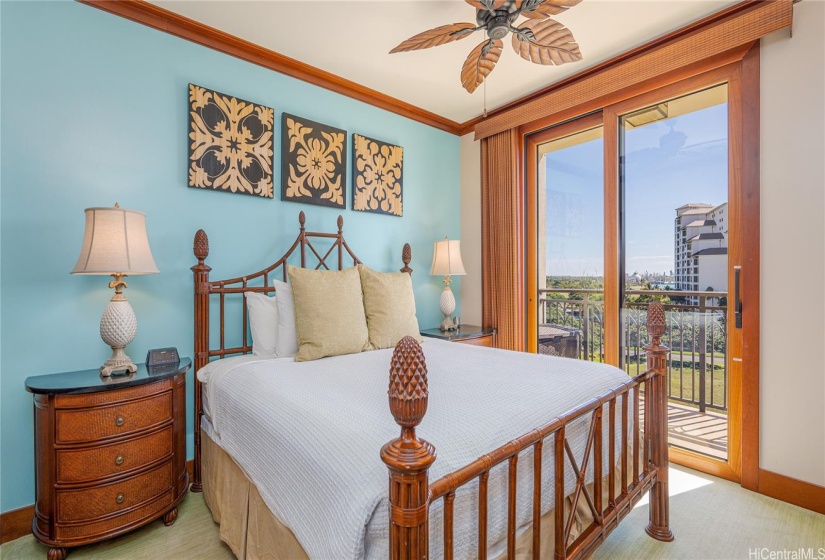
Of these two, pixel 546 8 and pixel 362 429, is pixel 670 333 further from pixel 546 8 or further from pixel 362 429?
pixel 362 429

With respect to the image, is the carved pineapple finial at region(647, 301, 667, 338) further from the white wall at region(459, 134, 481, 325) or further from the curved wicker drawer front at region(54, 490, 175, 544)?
the curved wicker drawer front at region(54, 490, 175, 544)

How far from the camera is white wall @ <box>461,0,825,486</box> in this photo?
201 centimetres

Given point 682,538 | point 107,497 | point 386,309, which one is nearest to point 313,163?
point 386,309

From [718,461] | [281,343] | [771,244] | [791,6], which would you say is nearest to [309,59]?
[281,343]

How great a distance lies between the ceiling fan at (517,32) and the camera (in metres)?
1.71

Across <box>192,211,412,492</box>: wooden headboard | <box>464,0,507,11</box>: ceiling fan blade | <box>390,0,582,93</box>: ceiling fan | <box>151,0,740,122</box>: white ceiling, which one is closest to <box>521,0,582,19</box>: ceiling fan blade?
<box>390,0,582,93</box>: ceiling fan

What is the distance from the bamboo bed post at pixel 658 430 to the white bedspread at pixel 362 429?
17cm

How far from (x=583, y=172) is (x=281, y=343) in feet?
9.00

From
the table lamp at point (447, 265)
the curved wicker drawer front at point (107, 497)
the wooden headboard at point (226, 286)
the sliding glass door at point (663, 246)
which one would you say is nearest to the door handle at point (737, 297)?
the sliding glass door at point (663, 246)

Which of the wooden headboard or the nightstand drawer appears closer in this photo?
the wooden headboard

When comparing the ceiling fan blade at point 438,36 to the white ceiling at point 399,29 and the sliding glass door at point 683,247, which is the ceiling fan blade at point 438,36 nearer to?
the white ceiling at point 399,29

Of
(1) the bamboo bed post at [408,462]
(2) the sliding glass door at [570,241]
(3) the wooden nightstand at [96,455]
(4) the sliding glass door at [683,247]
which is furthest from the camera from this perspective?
(2) the sliding glass door at [570,241]

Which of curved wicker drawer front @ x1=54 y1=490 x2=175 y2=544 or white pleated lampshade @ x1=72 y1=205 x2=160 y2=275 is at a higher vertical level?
white pleated lampshade @ x1=72 y1=205 x2=160 y2=275

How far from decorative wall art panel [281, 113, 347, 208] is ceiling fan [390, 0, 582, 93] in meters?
1.19
